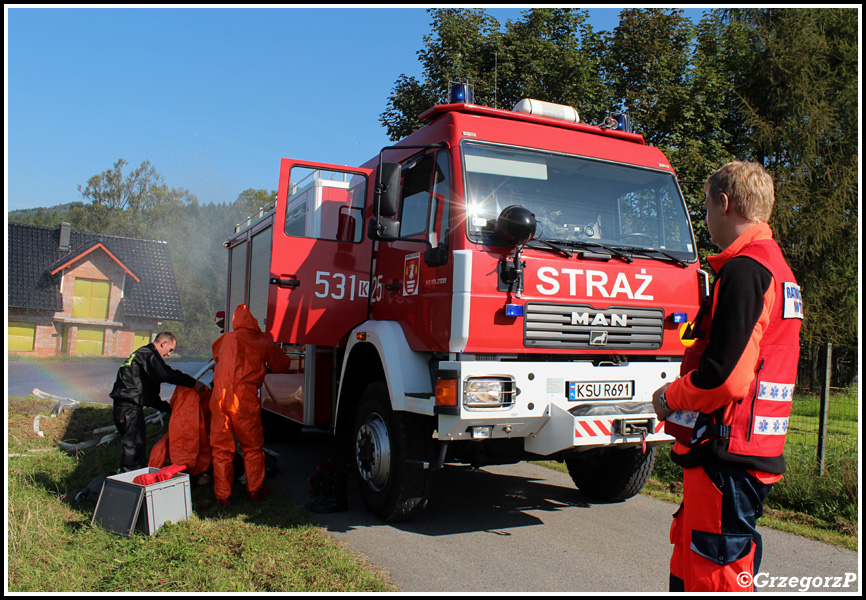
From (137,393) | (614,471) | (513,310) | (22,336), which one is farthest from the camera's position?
(22,336)

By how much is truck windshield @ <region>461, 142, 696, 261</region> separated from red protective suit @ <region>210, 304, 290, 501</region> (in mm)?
2566

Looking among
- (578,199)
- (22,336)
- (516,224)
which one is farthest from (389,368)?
(22,336)

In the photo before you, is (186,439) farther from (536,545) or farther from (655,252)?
(655,252)

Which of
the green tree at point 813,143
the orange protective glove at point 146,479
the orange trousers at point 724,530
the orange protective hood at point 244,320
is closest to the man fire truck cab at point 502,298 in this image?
the orange protective hood at point 244,320

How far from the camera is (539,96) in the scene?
11.8m

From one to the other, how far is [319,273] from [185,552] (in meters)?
2.63

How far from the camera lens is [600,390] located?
14.6 feet

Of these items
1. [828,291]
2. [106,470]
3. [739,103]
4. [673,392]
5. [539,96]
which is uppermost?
[739,103]

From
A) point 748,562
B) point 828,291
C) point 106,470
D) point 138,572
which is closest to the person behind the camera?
point 748,562

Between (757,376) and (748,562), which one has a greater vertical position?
(757,376)

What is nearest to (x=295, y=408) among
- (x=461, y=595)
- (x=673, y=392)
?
(x=461, y=595)

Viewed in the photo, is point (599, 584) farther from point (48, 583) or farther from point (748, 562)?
point (48, 583)

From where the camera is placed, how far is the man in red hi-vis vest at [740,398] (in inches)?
85.5

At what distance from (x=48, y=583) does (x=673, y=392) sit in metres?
3.72
